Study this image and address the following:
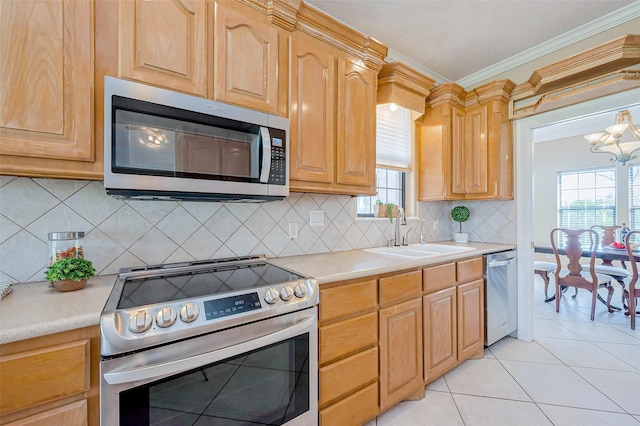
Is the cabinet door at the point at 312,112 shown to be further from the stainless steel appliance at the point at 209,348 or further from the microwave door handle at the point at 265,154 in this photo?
the stainless steel appliance at the point at 209,348

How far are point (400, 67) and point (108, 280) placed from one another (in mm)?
2422

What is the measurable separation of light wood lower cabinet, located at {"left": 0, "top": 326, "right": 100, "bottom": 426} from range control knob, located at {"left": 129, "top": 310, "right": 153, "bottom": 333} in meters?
0.13

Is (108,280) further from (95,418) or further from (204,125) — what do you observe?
(204,125)

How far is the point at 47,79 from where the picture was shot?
104 cm

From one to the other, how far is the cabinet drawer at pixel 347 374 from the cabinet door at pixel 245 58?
144 cm

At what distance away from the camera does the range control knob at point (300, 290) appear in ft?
3.96

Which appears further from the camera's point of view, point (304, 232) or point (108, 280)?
point (304, 232)

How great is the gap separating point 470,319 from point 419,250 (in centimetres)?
67

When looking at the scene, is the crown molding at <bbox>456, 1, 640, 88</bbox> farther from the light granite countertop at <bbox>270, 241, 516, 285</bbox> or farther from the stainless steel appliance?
the stainless steel appliance

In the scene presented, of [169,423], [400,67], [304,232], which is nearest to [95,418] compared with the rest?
[169,423]

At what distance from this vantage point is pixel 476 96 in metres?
2.77

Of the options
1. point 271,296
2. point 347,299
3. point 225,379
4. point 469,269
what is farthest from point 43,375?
point 469,269

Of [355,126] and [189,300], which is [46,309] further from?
[355,126]

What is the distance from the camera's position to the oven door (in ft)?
2.80
